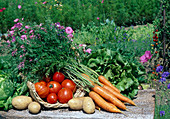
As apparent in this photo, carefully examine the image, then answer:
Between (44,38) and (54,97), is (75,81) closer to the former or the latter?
(54,97)

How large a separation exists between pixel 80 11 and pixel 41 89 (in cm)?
450

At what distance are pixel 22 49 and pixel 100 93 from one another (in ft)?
4.56

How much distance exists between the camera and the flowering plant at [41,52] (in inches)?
130

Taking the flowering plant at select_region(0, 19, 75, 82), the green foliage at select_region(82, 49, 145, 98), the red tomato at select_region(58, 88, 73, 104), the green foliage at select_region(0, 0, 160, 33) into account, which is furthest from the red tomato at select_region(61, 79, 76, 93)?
the green foliage at select_region(0, 0, 160, 33)

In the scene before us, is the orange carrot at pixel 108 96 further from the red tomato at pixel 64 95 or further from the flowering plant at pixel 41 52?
the flowering plant at pixel 41 52

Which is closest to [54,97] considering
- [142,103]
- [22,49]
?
[22,49]

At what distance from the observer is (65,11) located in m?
7.14

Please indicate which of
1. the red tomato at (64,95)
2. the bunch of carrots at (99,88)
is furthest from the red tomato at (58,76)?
the red tomato at (64,95)

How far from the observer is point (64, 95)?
3.19 meters

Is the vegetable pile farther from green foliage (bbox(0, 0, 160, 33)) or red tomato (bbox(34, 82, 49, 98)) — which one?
green foliage (bbox(0, 0, 160, 33))

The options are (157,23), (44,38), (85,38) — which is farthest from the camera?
(85,38)

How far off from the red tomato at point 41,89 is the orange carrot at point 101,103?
66cm

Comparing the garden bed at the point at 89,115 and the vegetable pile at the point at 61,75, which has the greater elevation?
the vegetable pile at the point at 61,75

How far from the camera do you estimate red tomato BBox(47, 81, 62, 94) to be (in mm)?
3276
